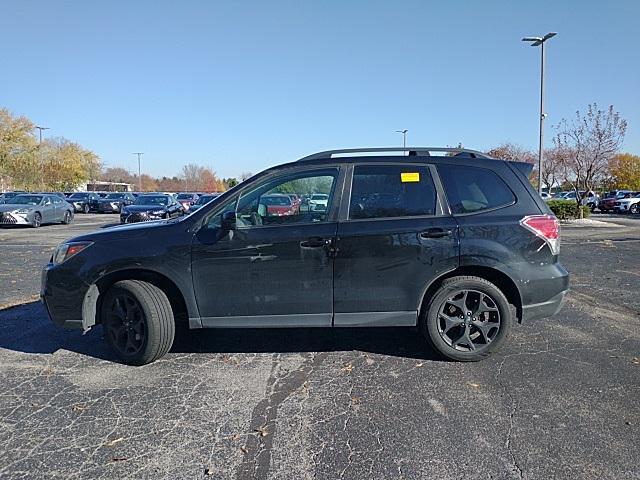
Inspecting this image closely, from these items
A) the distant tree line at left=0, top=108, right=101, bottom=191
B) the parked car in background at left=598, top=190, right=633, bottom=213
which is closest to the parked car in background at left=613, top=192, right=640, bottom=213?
the parked car in background at left=598, top=190, right=633, bottom=213

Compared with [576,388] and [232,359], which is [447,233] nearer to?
[576,388]

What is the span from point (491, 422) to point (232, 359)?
7.71 feet

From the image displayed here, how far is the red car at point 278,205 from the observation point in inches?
165

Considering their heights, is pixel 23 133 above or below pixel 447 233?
above

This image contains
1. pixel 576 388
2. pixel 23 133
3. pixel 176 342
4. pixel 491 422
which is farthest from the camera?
pixel 23 133

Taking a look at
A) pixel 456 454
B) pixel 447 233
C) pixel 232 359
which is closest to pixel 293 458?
pixel 456 454

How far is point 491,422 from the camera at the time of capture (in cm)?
317

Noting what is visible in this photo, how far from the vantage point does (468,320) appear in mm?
4180

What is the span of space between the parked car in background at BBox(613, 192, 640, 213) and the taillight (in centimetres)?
3492

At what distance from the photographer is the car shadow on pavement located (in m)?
4.58

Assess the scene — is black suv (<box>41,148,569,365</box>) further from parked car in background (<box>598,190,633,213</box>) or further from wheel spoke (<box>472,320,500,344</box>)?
parked car in background (<box>598,190,633,213</box>)

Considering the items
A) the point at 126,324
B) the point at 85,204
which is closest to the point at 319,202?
the point at 126,324

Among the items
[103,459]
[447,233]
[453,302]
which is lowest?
[103,459]

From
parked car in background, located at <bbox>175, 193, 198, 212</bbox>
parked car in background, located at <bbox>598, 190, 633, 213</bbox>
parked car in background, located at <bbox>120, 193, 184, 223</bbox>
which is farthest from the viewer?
parked car in background, located at <bbox>598, 190, 633, 213</bbox>
